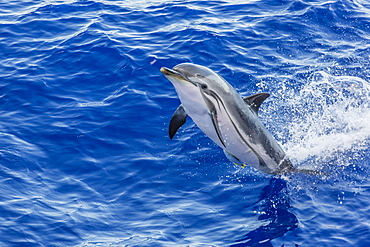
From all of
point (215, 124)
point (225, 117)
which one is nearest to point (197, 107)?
point (215, 124)

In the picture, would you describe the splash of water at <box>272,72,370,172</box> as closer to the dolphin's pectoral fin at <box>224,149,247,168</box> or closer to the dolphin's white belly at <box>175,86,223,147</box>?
the dolphin's pectoral fin at <box>224,149,247,168</box>

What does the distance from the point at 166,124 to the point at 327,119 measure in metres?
4.39

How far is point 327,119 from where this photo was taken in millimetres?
14594

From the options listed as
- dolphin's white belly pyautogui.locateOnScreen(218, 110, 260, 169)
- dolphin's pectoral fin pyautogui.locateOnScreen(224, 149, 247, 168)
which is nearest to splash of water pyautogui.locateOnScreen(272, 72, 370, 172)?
dolphin's pectoral fin pyautogui.locateOnScreen(224, 149, 247, 168)

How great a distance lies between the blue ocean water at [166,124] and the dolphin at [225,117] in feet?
3.05

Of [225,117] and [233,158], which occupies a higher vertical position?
[225,117]

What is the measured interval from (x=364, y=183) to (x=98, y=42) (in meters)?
9.82

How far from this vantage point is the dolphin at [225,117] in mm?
10352

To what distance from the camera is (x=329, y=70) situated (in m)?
16.7

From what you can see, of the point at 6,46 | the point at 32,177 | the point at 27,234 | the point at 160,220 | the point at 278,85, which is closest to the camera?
the point at 27,234

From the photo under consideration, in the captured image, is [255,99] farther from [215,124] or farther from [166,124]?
[166,124]

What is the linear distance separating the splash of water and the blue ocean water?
1.8 inches

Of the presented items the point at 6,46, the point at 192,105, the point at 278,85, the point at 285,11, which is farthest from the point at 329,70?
the point at 6,46

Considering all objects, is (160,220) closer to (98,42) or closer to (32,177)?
(32,177)
